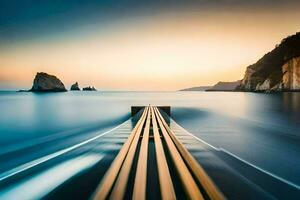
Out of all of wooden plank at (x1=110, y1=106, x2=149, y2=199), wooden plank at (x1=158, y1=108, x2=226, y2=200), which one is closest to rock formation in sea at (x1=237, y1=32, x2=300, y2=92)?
wooden plank at (x1=158, y1=108, x2=226, y2=200)

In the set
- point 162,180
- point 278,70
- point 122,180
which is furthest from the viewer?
point 278,70

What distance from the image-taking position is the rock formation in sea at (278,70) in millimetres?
131750

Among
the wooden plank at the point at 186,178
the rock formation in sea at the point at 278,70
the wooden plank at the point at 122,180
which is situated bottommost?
the wooden plank at the point at 186,178

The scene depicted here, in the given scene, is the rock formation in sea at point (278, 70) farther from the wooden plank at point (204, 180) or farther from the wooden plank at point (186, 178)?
the wooden plank at point (204, 180)

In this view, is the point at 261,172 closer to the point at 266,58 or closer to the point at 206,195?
the point at 206,195

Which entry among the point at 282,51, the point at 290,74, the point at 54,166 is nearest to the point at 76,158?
the point at 54,166

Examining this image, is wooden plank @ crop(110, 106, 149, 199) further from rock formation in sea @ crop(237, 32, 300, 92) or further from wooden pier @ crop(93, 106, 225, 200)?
rock formation in sea @ crop(237, 32, 300, 92)

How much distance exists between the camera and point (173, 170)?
5.92m

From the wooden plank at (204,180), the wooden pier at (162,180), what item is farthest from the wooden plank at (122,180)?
the wooden plank at (204,180)

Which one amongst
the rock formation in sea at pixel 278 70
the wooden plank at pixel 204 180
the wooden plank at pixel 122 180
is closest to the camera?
the wooden plank at pixel 204 180

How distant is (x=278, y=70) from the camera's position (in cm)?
16538

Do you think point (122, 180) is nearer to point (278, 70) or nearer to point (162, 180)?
point (162, 180)

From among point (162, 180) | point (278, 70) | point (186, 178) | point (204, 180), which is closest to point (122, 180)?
point (162, 180)

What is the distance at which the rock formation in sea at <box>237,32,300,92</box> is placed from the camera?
132 meters
